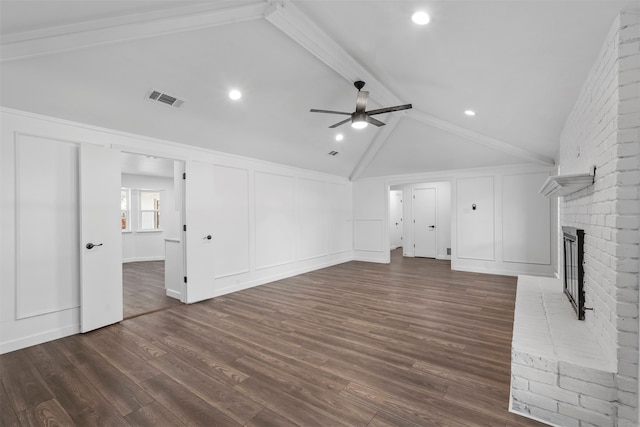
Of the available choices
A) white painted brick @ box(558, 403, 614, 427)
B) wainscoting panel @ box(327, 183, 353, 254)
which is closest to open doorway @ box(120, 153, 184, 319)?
wainscoting panel @ box(327, 183, 353, 254)

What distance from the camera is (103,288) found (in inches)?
138

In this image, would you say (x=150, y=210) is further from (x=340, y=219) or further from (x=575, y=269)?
(x=575, y=269)

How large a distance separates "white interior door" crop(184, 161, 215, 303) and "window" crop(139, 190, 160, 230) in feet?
18.3

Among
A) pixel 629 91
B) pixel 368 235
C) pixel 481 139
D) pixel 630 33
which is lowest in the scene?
pixel 368 235

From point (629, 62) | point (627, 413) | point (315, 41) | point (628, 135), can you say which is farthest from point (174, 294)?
point (629, 62)

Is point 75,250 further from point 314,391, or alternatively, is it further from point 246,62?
point 314,391

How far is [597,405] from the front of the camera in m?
1.74

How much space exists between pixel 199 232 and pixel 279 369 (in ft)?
9.32

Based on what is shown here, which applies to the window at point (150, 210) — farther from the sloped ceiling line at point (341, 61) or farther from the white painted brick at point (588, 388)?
the white painted brick at point (588, 388)

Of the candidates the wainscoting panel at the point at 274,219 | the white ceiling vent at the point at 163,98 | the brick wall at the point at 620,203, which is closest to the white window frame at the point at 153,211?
the wainscoting panel at the point at 274,219

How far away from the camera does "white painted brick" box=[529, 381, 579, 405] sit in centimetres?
181

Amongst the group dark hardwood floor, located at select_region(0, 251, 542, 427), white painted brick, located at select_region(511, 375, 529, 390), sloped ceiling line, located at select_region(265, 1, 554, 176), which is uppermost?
sloped ceiling line, located at select_region(265, 1, 554, 176)

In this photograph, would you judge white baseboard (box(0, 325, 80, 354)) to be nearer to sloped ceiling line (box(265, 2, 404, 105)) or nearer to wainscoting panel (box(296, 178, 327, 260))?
sloped ceiling line (box(265, 2, 404, 105))

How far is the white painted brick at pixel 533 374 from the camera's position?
6.18 ft
